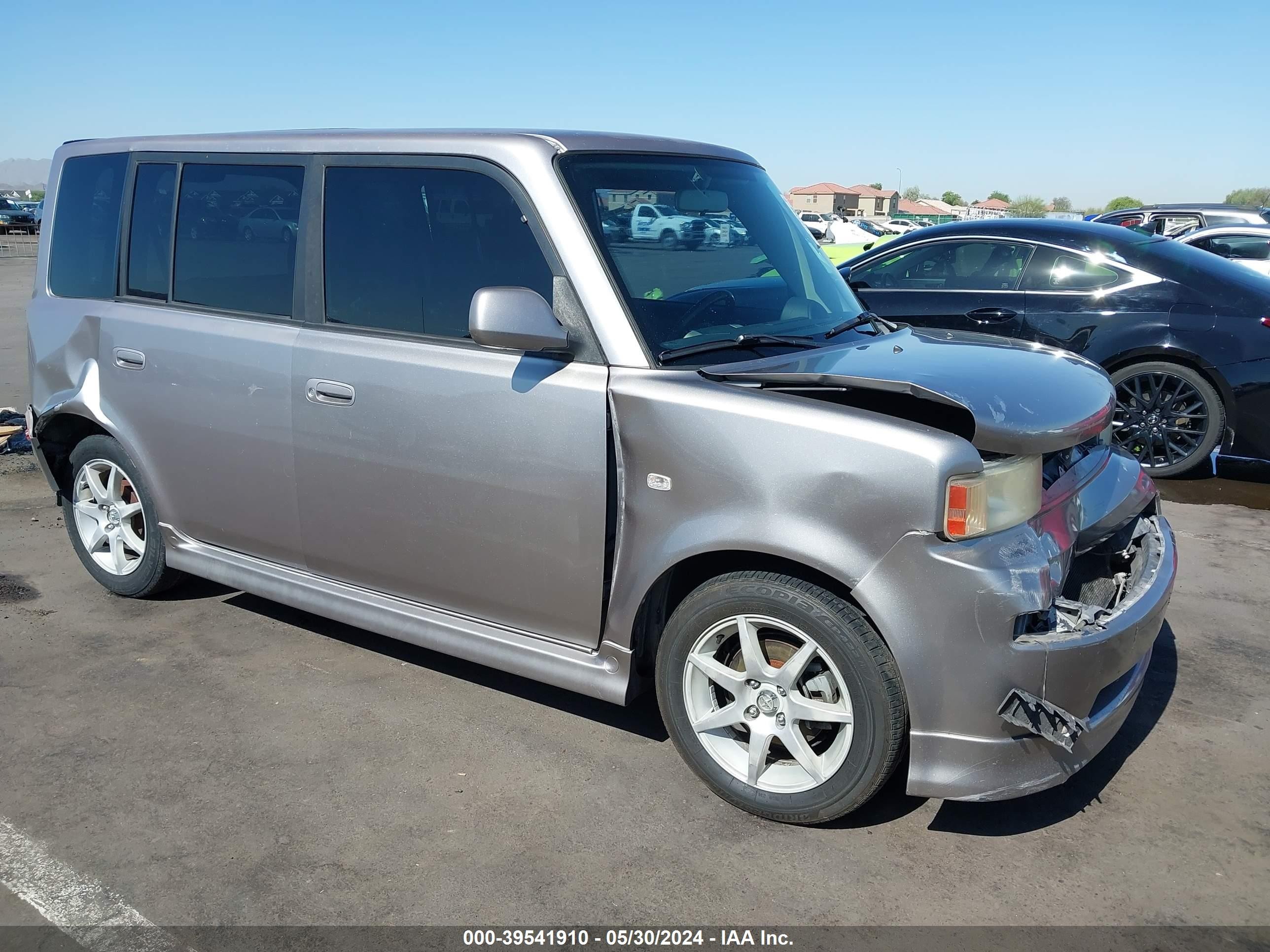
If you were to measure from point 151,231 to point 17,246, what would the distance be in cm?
4473

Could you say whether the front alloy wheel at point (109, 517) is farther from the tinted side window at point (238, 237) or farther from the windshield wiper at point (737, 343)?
the windshield wiper at point (737, 343)

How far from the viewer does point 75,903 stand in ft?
9.09

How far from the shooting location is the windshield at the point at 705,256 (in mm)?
3318

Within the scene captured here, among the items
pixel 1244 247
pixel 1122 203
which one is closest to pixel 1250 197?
pixel 1122 203

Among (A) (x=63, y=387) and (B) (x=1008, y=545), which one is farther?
(A) (x=63, y=387)

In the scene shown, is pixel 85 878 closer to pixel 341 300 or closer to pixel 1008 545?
pixel 341 300

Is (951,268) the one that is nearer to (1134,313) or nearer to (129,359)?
(1134,313)

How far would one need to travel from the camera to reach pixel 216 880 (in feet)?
9.40

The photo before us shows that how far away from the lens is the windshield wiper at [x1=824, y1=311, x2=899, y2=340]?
3.81 m

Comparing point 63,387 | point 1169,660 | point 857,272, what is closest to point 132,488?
point 63,387

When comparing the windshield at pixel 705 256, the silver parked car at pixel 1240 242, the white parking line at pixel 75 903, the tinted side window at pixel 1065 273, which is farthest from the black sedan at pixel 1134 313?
the silver parked car at pixel 1240 242

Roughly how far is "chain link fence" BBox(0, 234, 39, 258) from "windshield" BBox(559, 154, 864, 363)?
36119 millimetres

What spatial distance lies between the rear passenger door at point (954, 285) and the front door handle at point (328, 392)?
4.39 meters

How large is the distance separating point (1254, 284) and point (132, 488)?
6729 mm
